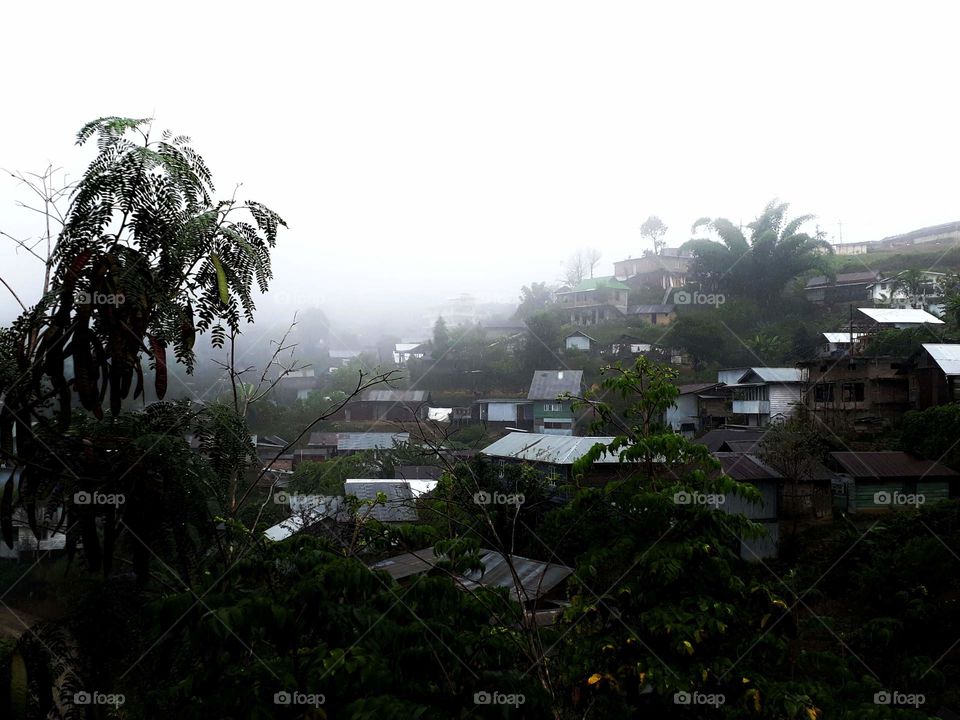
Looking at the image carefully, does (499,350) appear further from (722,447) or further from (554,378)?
(722,447)

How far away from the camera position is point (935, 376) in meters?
17.5

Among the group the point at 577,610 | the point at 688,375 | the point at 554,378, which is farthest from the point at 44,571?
the point at 688,375

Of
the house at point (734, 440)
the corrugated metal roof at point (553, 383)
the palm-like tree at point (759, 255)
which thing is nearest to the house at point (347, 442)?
the corrugated metal roof at point (553, 383)

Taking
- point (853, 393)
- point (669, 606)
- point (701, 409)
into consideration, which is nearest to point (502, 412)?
point (701, 409)

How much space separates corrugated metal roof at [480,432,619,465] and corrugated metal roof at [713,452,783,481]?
2.36 m

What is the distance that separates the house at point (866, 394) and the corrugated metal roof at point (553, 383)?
8831 mm

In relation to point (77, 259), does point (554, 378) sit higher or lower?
lower

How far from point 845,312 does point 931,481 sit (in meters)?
21.5

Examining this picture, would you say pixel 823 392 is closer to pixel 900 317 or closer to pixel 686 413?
pixel 686 413

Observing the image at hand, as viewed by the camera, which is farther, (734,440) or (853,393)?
(853,393)

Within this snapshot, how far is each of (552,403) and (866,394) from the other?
1047 cm

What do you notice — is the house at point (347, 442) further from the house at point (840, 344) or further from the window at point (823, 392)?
the house at point (840, 344)

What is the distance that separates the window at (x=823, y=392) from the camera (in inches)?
763

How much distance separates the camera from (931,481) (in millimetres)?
13805
